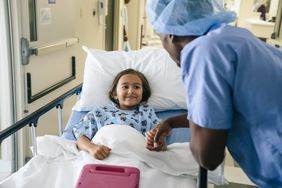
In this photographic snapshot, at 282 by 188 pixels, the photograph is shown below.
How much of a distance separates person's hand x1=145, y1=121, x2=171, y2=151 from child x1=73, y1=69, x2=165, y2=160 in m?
0.32

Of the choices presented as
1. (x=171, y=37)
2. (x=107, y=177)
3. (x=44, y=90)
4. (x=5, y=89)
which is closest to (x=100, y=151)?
(x=107, y=177)

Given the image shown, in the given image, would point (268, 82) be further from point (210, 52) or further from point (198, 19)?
point (198, 19)

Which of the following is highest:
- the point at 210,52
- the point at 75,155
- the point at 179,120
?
the point at 210,52

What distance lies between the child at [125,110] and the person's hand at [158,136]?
32 centimetres

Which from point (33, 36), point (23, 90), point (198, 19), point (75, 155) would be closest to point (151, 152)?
point (75, 155)

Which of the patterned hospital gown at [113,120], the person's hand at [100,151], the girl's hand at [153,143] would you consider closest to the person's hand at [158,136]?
the girl's hand at [153,143]

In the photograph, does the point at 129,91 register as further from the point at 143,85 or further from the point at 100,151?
the point at 100,151

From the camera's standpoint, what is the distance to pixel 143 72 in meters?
2.05

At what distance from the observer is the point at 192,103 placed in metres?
0.78

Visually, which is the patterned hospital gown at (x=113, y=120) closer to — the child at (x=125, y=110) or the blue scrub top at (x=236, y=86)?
the child at (x=125, y=110)

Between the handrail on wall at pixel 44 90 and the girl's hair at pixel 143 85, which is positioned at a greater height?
the girl's hair at pixel 143 85

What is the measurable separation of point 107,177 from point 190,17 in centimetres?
63

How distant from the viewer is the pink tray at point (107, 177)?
3.57ft

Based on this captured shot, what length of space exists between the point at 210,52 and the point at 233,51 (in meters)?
0.06
